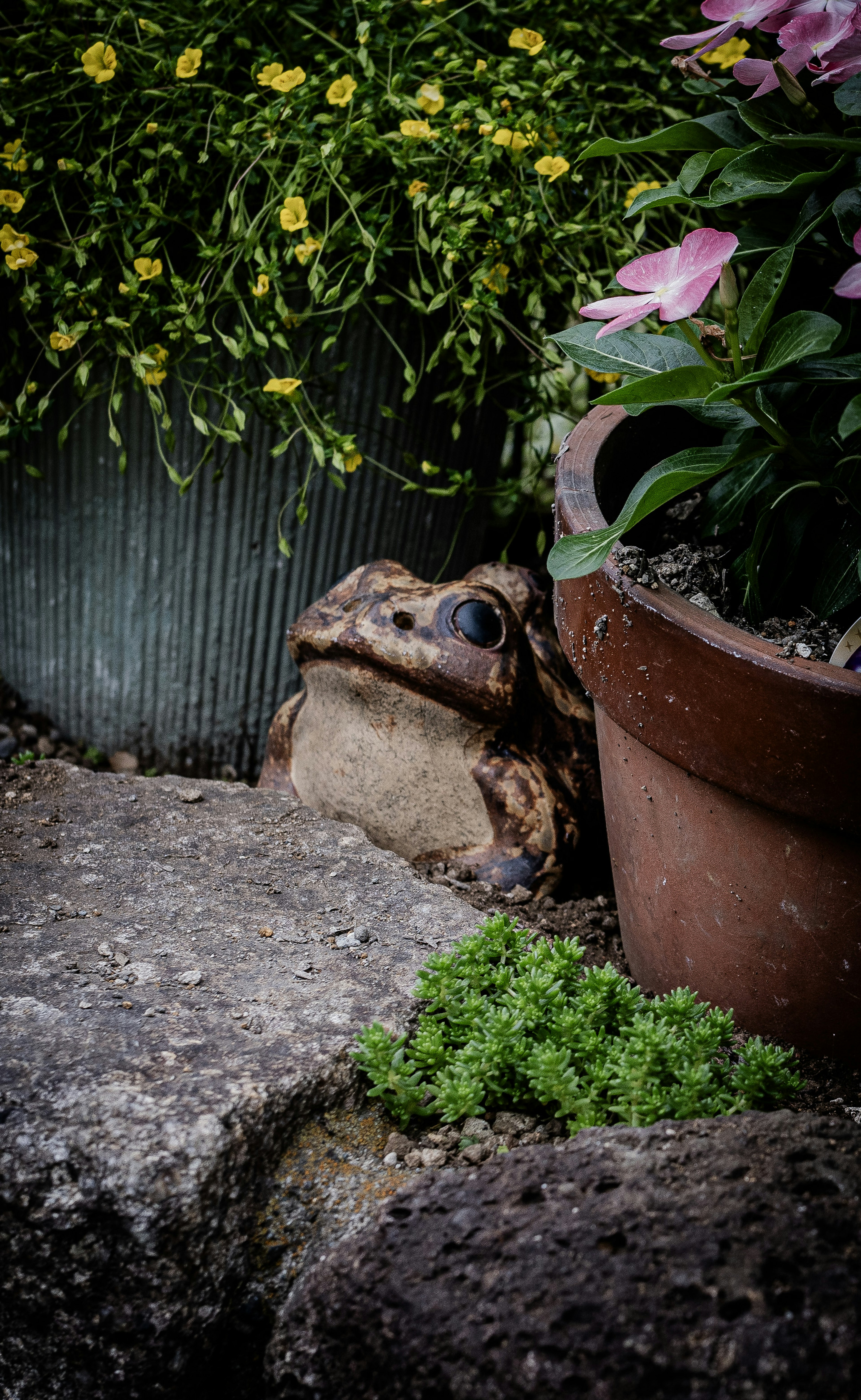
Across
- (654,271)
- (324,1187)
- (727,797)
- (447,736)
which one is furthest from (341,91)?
(324,1187)

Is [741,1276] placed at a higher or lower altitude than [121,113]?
lower

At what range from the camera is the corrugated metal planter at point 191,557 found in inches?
88.0

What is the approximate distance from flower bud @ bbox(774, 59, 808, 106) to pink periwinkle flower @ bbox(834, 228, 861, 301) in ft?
1.21

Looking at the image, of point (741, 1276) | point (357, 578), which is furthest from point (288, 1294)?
point (357, 578)

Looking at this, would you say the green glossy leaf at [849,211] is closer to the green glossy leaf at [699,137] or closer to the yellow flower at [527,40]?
the green glossy leaf at [699,137]

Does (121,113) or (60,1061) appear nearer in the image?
(60,1061)

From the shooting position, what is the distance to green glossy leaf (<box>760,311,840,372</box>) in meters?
1.10

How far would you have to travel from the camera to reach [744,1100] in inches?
44.9

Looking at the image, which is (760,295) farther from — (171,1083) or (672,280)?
(171,1083)

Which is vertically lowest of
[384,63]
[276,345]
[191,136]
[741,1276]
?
[741,1276]

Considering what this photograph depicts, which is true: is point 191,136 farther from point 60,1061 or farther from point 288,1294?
point 288,1294

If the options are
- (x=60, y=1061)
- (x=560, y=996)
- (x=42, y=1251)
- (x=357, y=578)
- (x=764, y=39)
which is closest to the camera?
(x=42, y=1251)

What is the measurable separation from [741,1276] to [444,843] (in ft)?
3.82

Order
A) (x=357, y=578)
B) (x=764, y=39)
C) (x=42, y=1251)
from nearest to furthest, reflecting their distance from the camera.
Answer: (x=42, y=1251) < (x=764, y=39) < (x=357, y=578)
